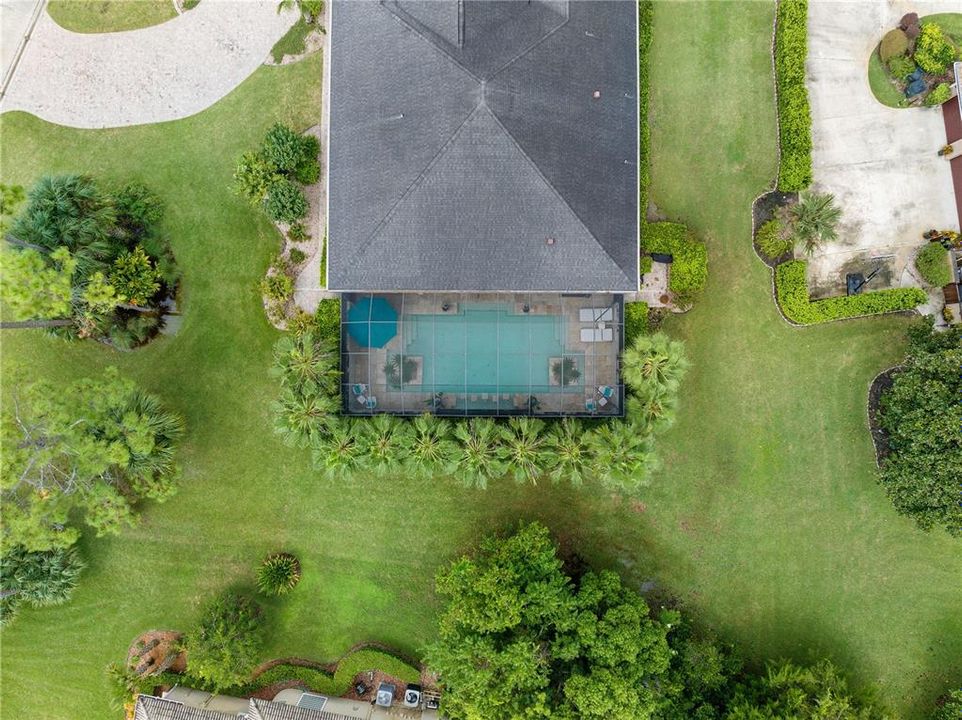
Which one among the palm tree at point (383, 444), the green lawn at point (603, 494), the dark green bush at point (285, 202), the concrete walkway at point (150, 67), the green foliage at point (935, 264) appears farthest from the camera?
the concrete walkway at point (150, 67)

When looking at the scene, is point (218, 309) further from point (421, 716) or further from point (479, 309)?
point (421, 716)

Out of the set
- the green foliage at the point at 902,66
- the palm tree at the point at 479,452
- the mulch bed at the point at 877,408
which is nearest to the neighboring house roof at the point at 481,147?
the palm tree at the point at 479,452

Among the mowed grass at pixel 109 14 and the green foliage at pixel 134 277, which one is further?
the mowed grass at pixel 109 14

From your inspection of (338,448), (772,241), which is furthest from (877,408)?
(338,448)

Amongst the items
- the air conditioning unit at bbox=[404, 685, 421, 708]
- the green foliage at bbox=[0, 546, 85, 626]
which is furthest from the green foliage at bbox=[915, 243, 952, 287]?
the green foliage at bbox=[0, 546, 85, 626]

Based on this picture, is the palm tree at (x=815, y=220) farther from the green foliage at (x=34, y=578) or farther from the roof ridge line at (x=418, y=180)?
the green foliage at (x=34, y=578)

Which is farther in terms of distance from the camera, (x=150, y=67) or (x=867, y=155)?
(x=150, y=67)

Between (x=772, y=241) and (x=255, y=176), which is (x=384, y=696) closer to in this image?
(x=255, y=176)
